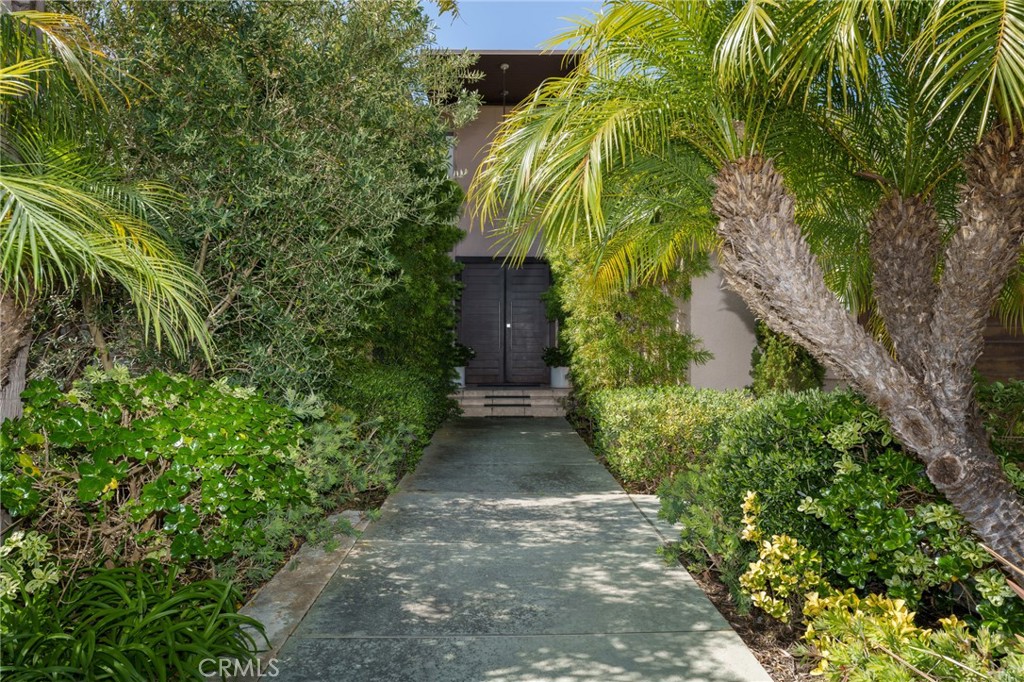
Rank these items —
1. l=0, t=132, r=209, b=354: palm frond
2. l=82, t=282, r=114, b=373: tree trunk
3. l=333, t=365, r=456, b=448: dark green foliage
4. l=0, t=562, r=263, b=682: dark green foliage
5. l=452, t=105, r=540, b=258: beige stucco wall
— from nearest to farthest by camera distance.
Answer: l=0, t=132, r=209, b=354: palm frond
l=0, t=562, r=263, b=682: dark green foliage
l=82, t=282, r=114, b=373: tree trunk
l=333, t=365, r=456, b=448: dark green foliage
l=452, t=105, r=540, b=258: beige stucco wall

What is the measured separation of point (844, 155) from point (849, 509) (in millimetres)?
2247

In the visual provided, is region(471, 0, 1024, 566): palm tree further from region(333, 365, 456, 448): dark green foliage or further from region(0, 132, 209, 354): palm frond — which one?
region(333, 365, 456, 448): dark green foliage

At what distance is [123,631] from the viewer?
120 inches

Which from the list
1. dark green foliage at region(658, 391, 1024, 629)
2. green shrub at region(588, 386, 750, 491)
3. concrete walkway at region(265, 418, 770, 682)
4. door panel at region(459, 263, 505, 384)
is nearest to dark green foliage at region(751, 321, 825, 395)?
green shrub at region(588, 386, 750, 491)

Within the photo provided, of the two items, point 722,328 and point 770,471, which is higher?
point 722,328

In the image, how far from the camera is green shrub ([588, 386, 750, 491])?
7031 mm

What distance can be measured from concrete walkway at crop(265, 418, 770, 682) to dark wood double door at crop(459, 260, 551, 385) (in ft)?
33.3

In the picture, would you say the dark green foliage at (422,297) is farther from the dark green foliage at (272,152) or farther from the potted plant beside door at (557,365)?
the potted plant beside door at (557,365)

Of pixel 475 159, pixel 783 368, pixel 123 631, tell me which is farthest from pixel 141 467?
pixel 475 159

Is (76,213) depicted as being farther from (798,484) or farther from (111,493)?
(798,484)

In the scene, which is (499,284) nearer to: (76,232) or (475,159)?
(475,159)

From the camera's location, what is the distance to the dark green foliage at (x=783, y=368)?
31.9 ft

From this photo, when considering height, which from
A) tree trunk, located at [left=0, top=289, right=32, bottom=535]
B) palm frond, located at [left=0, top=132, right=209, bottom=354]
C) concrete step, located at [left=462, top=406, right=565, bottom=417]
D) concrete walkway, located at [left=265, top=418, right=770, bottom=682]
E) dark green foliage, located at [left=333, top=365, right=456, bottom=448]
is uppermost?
palm frond, located at [left=0, top=132, right=209, bottom=354]

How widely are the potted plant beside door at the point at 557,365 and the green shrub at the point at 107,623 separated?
37.8 feet
